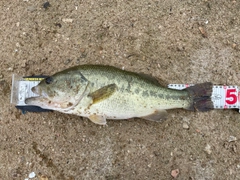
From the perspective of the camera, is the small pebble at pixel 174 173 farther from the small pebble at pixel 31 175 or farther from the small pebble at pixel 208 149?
the small pebble at pixel 31 175

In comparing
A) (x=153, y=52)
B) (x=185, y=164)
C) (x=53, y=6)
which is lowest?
(x=185, y=164)

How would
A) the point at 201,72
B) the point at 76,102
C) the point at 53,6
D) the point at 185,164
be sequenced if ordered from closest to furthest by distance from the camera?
1. the point at 76,102
2. the point at 185,164
3. the point at 201,72
4. the point at 53,6

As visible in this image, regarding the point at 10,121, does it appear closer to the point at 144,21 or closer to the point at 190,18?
the point at 144,21

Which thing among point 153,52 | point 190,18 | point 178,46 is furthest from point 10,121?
point 190,18

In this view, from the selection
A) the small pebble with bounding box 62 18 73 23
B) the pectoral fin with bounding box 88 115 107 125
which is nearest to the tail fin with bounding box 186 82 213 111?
the pectoral fin with bounding box 88 115 107 125

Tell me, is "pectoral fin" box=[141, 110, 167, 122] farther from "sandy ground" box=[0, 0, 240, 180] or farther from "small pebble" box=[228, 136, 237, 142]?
"small pebble" box=[228, 136, 237, 142]

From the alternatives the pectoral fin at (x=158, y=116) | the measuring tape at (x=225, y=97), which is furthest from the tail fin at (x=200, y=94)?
the pectoral fin at (x=158, y=116)
